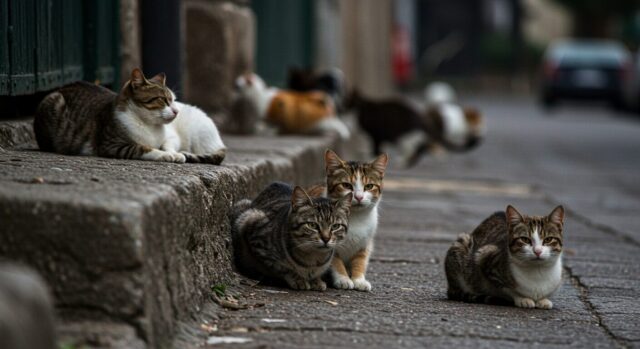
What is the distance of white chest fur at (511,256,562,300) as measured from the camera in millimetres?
4527

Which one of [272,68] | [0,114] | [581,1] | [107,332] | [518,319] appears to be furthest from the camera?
[581,1]

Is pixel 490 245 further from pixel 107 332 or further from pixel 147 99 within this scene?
pixel 107 332

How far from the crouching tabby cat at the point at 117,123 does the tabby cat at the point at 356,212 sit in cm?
54

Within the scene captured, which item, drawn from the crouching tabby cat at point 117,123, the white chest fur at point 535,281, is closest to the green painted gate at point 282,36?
the crouching tabby cat at point 117,123

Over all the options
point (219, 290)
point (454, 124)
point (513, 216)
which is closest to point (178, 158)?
point (219, 290)

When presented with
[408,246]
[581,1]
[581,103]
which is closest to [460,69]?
[581,1]

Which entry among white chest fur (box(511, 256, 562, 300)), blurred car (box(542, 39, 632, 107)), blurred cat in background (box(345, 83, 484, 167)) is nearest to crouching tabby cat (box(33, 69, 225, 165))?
white chest fur (box(511, 256, 562, 300))

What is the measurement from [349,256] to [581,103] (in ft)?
86.9

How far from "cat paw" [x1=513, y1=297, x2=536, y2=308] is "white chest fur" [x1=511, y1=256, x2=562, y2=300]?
1.0 inches

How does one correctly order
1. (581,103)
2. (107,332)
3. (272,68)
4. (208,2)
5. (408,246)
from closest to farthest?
(107,332)
(408,246)
(208,2)
(272,68)
(581,103)

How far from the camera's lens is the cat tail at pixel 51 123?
4.93 metres

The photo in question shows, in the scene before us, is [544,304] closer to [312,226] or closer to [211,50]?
[312,226]

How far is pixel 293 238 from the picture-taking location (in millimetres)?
4500

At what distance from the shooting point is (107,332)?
304cm
